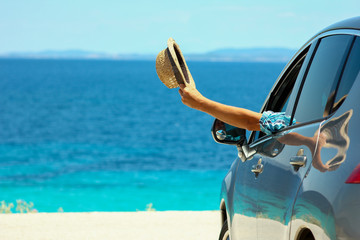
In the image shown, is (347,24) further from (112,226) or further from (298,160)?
(112,226)

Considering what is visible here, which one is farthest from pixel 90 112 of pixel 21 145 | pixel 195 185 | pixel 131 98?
pixel 195 185

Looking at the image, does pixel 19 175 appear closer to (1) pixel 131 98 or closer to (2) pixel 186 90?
(2) pixel 186 90

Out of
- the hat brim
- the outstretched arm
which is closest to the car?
the outstretched arm

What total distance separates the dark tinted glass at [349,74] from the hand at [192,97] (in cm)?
85

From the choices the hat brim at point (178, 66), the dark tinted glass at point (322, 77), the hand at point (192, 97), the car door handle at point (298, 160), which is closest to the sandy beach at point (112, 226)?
the hat brim at point (178, 66)

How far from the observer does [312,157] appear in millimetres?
2449

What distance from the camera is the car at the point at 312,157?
84.2 inches

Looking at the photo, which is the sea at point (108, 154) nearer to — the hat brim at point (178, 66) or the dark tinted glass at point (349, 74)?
the hat brim at point (178, 66)

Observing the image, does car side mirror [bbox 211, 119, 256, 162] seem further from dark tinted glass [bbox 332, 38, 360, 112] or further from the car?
dark tinted glass [bbox 332, 38, 360, 112]

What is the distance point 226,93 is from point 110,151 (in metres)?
56.3

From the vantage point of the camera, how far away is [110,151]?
43.0 meters

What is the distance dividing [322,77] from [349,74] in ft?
1.38

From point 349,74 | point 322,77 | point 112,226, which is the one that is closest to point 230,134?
point 322,77

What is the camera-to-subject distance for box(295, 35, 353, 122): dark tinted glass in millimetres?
2715
